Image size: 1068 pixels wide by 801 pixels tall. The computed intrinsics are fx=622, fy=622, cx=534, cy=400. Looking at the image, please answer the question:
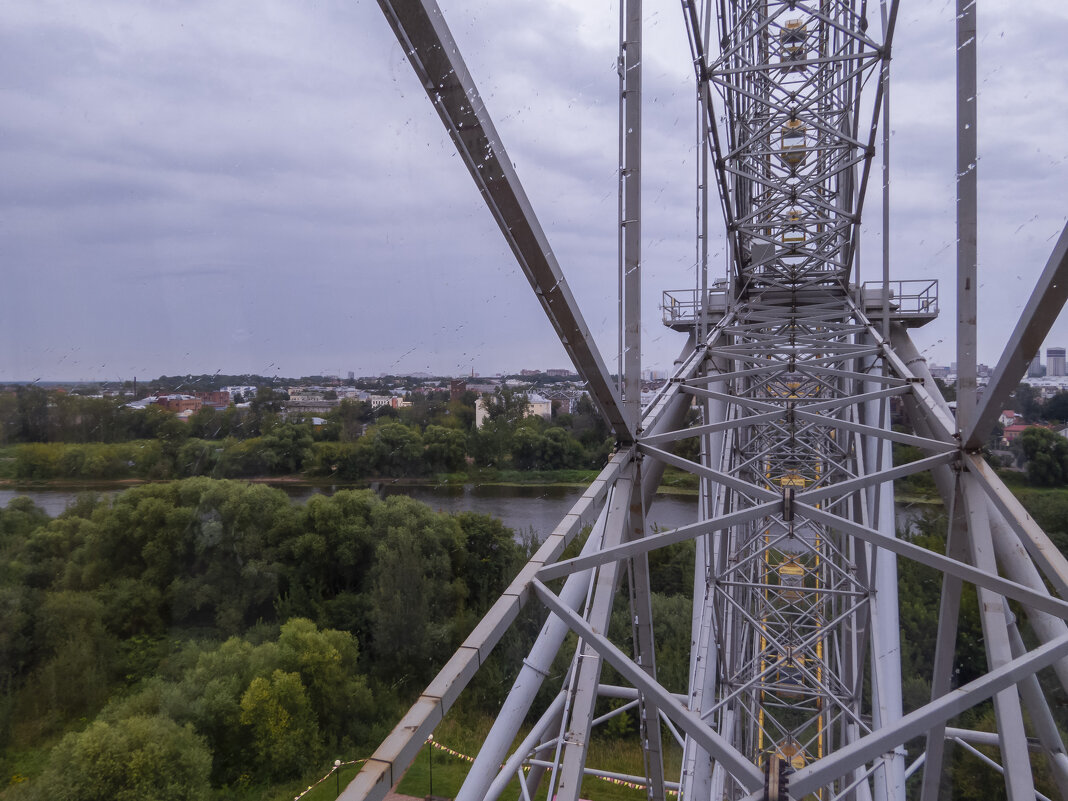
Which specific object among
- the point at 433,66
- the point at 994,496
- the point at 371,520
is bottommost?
the point at 371,520

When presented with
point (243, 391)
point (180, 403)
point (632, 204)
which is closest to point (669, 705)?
point (632, 204)

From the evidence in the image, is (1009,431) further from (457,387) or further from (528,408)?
(457,387)

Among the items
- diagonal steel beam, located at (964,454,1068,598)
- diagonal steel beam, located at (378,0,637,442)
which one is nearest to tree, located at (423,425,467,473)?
diagonal steel beam, located at (378,0,637,442)

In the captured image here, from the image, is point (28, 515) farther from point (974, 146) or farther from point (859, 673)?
point (859, 673)

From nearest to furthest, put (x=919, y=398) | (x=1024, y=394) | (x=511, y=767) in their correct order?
(x=511, y=767)
(x=1024, y=394)
(x=919, y=398)

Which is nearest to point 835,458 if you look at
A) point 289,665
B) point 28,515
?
point 289,665

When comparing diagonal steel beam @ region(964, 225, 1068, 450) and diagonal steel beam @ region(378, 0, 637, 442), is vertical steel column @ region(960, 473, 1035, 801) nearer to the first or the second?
diagonal steel beam @ region(964, 225, 1068, 450)
